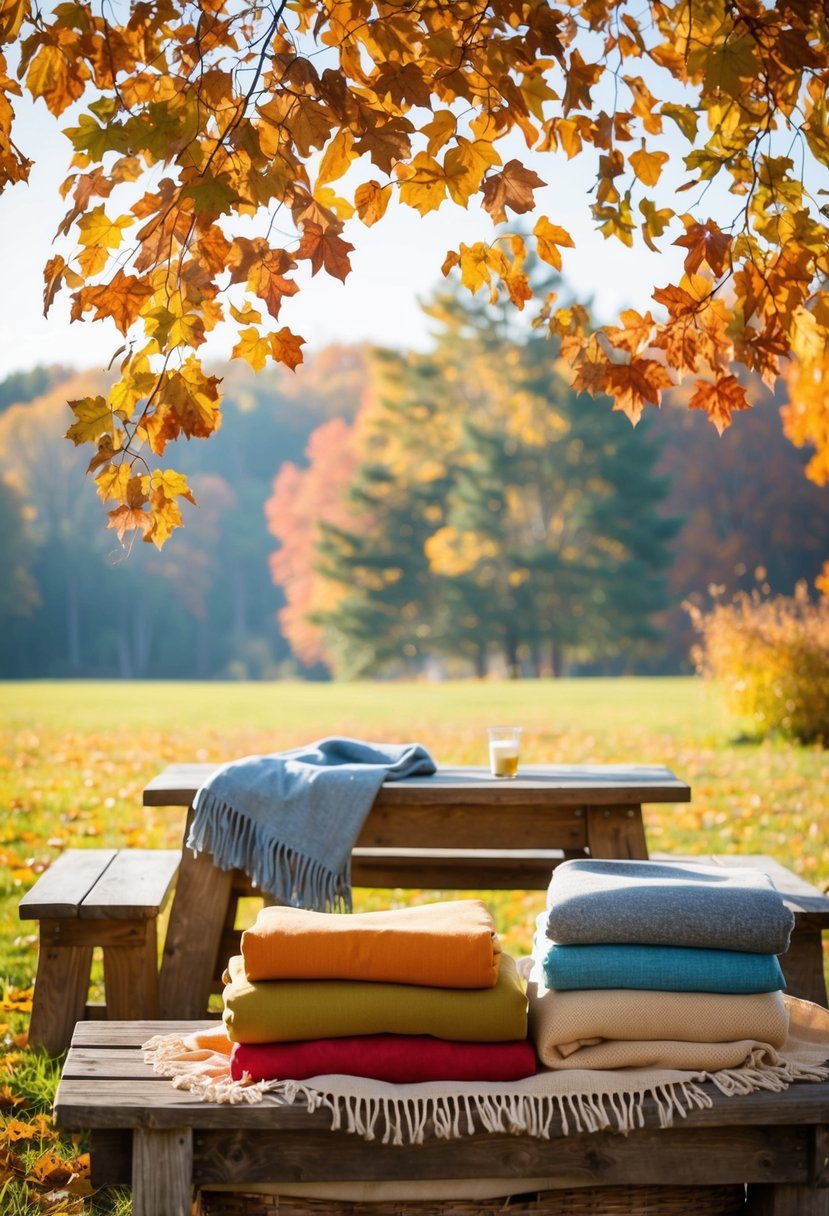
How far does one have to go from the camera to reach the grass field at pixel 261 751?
12.4 feet

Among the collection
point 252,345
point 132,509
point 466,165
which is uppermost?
point 466,165

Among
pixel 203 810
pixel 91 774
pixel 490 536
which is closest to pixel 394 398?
pixel 490 536

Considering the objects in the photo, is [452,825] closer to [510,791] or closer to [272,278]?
[510,791]

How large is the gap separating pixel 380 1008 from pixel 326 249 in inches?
69.8

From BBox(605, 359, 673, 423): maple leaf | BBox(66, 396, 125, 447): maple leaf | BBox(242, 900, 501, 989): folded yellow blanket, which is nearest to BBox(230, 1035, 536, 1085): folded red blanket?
BBox(242, 900, 501, 989): folded yellow blanket

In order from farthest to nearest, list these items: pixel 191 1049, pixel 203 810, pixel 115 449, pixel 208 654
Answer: pixel 208 654, pixel 203 810, pixel 115 449, pixel 191 1049

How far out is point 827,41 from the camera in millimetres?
3121

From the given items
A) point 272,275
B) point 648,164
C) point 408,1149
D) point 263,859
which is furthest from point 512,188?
point 408,1149

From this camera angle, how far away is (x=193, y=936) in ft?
13.3

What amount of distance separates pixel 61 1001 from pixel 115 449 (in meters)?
2.01

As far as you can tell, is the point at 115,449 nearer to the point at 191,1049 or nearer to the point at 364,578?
the point at 191,1049

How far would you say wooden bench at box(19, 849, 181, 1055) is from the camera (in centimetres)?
387

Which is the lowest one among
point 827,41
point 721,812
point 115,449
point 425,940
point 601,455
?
point 721,812

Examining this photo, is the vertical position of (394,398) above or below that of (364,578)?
above
